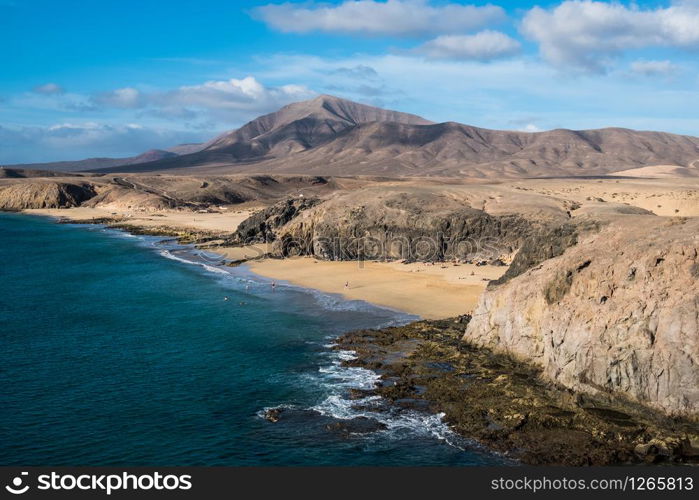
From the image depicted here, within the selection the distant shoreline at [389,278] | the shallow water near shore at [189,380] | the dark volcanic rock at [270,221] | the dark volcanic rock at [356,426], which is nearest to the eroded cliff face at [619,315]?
the shallow water near shore at [189,380]

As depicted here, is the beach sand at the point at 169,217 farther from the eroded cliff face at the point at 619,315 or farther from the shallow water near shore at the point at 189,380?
the eroded cliff face at the point at 619,315

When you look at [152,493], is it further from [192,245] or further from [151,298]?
[192,245]

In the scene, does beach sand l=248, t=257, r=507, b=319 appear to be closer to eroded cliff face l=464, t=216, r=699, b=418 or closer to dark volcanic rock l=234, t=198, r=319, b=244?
dark volcanic rock l=234, t=198, r=319, b=244

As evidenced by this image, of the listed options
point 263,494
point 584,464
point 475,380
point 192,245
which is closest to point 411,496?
point 263,494

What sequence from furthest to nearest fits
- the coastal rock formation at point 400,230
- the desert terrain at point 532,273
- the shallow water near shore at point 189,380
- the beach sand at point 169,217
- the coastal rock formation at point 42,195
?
1. the coastal rock formation at point 42,195
2. the beach sand at point 169,217
3. the coastal rock formation at point 400,230
4. the desert terrain at point 532,273
5. the shallow water near shore at point 189,380

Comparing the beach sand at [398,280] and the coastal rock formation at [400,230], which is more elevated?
the coastal rock formation at [400,230]

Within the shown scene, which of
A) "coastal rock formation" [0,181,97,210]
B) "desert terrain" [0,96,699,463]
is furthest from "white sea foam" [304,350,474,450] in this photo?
"coastal rock formation" [0,181,97,210]

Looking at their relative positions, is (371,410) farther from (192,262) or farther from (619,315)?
(192,262)
